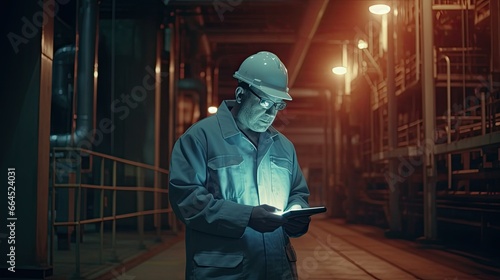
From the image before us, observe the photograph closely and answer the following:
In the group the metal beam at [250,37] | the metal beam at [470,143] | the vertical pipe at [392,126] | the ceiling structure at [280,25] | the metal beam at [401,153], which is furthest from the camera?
the metal beam at [250,37]

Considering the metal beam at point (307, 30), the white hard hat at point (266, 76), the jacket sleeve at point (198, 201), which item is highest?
the metal beam at point (307, 30)

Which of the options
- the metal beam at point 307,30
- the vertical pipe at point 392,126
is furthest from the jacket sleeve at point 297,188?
the metal beam at point 307,30

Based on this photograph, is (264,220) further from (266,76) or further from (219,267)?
(266,76)

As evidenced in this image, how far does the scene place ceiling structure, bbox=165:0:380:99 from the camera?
15.3 metres

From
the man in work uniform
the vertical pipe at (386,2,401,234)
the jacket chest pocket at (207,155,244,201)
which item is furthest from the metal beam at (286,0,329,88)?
the jacket chest pocket at (207,155,244,201)

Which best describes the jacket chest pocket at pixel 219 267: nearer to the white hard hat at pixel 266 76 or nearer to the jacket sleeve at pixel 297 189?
the jacket sleeve at pixel 297 189

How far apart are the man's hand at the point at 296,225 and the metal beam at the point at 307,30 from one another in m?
11.7

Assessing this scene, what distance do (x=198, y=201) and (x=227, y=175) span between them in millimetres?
191

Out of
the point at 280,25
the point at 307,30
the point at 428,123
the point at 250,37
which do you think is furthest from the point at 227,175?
the point at 250,37

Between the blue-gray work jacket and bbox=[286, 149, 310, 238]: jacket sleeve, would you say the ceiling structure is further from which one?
the blue-gray work jacket

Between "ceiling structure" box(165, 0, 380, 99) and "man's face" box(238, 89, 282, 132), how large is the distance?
36.3 feet

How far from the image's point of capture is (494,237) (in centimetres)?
1073

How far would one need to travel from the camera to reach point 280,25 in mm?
18500

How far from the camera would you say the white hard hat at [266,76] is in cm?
285
